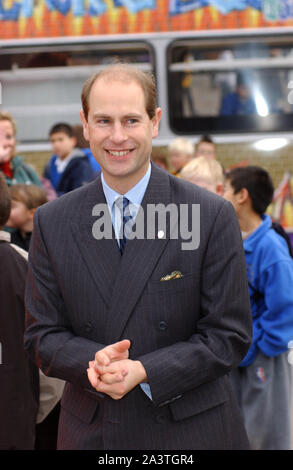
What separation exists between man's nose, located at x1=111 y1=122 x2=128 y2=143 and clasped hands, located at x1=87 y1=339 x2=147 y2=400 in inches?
24.3

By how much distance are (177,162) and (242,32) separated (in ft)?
6.33

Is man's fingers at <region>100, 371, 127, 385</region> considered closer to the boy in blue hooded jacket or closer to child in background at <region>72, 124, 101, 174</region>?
the boy in blue hooded jacket

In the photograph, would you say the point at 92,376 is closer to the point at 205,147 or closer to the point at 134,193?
the point at 134,193

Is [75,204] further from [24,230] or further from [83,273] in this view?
[24,230]

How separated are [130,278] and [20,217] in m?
2.52

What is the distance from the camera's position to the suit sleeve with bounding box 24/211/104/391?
7.80 feet

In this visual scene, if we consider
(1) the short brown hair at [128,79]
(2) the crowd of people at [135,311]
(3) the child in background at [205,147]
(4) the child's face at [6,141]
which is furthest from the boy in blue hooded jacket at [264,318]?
(3) the child in background at [205,147]

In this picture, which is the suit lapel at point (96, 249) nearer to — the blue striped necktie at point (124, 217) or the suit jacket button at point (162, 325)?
the blue striped necktie at point (124, 217)

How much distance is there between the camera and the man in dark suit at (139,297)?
239 cm

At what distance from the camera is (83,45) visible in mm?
9188

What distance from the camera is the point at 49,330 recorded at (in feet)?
8.05

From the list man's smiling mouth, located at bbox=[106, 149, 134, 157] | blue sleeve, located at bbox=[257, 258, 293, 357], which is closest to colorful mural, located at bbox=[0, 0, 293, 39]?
blue sleeve, located at bbox=[257, 258, 293, 357]

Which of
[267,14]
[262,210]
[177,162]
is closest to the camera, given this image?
[262,210]

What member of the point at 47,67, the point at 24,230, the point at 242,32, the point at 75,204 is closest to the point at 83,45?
the point at 47,67
